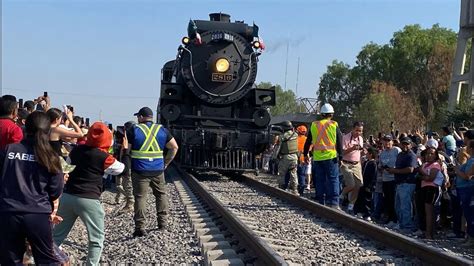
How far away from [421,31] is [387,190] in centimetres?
5859

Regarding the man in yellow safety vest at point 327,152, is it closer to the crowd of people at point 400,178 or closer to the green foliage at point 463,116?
the crowd of people at point 400,178

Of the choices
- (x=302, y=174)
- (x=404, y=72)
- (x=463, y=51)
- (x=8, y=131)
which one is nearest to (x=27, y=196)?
(x=8, y=131)

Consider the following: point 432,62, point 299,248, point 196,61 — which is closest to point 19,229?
point 299,248

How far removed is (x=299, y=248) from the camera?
7109 millimetres

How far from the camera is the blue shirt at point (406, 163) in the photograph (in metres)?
10.3

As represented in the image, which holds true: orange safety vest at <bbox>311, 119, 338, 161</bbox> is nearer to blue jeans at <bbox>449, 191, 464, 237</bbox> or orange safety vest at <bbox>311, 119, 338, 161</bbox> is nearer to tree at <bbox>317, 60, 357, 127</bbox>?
blue jeans at <bbox>449, 191, 464, 237</bbox>

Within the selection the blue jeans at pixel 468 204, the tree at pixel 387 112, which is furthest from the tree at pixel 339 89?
the blue jeans at pixel 468 204

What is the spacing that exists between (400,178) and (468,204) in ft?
5.97

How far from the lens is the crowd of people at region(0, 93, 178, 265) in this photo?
175 inches

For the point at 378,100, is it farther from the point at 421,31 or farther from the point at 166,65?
the point at 166,65

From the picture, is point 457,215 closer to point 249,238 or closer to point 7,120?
point 249,238

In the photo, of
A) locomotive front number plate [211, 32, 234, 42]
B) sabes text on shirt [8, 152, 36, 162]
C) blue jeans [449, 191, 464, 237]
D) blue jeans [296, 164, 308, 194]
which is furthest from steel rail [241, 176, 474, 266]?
locomotive front number plate [211, 32, 234, 42]

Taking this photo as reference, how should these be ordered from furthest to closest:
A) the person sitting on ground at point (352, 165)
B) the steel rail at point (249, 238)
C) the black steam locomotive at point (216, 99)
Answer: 1. the black steam locomotive at point (216, 99)
2. the person sitting on ground at point (352, 165)
3. the steel rail at point (249, 238)

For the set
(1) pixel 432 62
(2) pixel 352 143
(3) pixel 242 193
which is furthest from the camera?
(1) pixel 432 62
